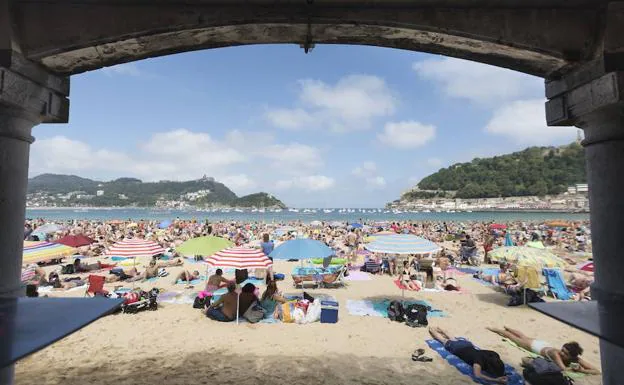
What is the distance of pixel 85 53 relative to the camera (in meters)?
3.28

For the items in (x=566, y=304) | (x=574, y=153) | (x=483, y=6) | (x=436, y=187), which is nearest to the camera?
(x=566, y=304)

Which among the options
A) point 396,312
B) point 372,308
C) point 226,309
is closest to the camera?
point 226,309

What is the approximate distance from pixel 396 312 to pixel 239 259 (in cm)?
388

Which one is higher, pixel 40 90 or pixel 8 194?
pixel 40 90

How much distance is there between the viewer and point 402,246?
26.4 feet

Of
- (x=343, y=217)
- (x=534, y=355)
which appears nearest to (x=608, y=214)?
(x=534, y=355)

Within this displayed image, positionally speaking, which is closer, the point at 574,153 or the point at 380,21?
the point at 380,21

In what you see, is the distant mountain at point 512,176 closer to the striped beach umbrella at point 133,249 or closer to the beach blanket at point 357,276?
the beach blanket at point 357,276

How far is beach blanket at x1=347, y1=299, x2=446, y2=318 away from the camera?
8.13 m

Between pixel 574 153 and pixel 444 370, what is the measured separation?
154322 millimetres

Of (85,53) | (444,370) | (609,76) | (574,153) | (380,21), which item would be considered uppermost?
(574,153)

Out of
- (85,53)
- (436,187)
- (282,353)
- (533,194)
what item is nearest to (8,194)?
(85,53)

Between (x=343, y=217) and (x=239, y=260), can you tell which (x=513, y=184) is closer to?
(x=343, y=217)

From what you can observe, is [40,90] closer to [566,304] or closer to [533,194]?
[566,304]
